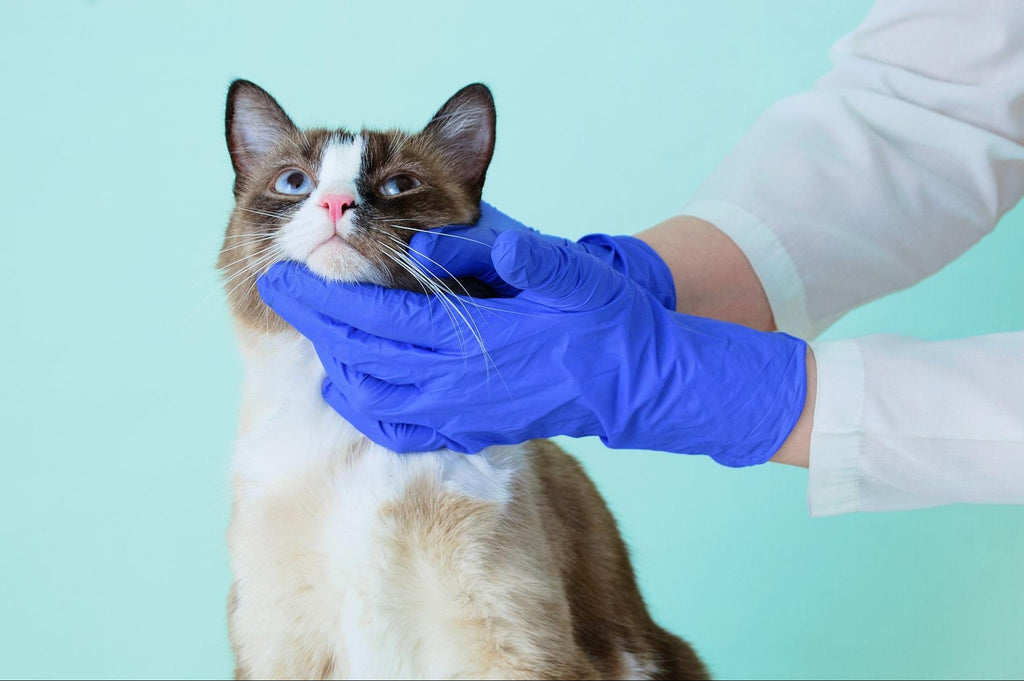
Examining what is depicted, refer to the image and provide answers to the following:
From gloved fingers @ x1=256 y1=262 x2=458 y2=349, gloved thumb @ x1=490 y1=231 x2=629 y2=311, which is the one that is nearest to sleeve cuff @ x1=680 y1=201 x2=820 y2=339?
gloved thumb @ x1=490 y1=231 x2=629 y2=311

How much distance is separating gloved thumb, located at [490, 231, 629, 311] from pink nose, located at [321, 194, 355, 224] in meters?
0.25

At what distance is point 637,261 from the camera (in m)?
2.18

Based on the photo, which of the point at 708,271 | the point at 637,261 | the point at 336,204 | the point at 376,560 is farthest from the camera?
the point at 708,271

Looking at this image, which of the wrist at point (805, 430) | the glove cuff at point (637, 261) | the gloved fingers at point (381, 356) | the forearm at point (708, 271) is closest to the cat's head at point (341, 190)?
the gloved fingers at point (381, 356)

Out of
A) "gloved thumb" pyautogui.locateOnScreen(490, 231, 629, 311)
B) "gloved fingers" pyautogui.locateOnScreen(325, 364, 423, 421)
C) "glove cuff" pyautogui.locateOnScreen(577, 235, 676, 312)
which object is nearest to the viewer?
"gloved thumb" pyautogui.locateOnScreen(490, 231, 629, 311)

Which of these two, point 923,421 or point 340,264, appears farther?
point 923,421

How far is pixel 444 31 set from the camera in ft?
9.91

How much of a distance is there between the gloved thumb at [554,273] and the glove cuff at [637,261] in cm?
32

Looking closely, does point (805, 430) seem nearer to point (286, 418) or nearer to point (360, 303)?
point (360, 303)

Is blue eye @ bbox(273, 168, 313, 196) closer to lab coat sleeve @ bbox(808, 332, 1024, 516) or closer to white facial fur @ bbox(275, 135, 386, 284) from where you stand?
white facial fur @ bbox(275, 135, 386, 284)

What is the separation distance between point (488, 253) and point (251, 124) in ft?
1.75

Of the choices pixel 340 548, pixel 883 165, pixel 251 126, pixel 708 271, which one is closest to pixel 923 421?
pixel 708 271

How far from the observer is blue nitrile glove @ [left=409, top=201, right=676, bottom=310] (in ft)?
5.61

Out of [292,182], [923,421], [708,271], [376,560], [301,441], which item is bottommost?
[376,560]
